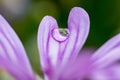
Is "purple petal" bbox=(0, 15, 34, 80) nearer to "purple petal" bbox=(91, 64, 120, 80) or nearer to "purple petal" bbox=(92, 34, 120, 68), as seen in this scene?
"purple petal" bbox=(92, 34, 120, 68)

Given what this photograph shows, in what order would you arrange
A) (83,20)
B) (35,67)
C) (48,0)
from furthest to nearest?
(48,0), (35,67), (83,20)

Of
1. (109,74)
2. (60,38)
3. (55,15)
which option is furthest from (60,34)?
(55,15)

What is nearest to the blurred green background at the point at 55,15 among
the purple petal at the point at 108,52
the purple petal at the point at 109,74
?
the purple petal at the point at 109,74

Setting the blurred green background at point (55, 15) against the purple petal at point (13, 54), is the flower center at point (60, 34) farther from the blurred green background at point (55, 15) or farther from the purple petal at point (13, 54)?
the blurred green background at point (55, 15)

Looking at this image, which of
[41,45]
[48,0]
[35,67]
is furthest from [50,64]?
[48,0]

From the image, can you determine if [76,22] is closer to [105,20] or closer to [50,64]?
[50,64]
